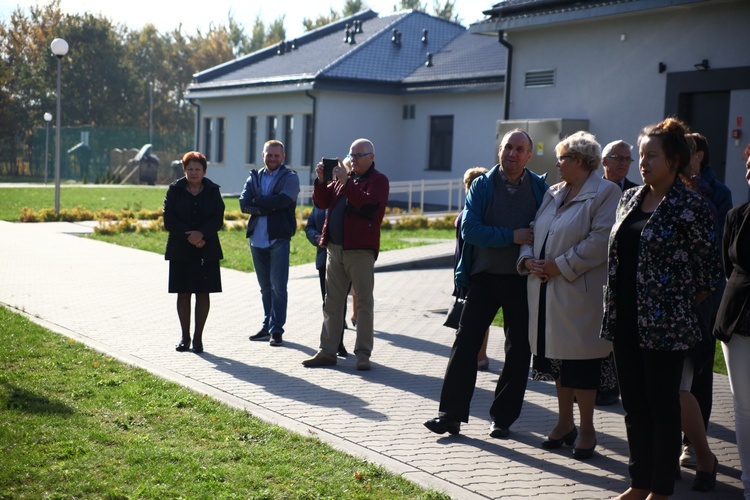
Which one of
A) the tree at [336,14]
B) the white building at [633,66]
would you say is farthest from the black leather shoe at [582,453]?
the tree at [336,14]

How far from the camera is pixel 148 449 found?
5.91m

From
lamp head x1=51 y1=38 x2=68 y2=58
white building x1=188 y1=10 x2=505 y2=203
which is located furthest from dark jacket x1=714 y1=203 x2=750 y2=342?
white building x1=188 y1=10 x2=505 y2=203

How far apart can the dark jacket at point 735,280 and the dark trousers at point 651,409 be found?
1.05 feet

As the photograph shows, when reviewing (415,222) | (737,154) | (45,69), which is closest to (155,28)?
(45,69)

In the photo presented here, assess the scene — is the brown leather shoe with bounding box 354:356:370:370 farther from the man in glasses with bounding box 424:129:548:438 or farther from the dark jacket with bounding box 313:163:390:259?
the man in glasses with bounding box 424:129:548:438

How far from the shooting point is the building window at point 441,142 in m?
31.6

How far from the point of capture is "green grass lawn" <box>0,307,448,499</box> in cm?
524

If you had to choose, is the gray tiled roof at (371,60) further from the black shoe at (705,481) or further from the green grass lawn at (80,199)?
the black shoe at (705,481)

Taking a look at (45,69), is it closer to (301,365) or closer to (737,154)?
(737,154)

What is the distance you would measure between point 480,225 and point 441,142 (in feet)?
84.8

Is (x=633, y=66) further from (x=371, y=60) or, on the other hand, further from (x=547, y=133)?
(x=371, y=60)

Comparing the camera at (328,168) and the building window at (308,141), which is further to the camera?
the building window at (308,141)

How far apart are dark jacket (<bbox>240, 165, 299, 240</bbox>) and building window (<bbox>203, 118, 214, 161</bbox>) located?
98.7 ft

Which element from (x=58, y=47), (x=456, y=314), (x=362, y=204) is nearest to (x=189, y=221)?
(x=362, y=204)
